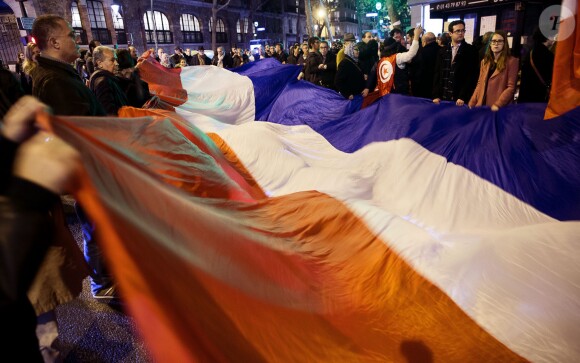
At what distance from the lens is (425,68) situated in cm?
555

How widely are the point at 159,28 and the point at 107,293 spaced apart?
31.1 meters

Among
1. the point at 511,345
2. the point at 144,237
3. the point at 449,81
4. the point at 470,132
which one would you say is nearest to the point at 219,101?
the point at 449,81

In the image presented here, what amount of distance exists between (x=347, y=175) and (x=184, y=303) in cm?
206

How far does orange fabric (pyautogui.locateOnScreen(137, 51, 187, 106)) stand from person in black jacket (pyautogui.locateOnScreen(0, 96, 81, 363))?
4862 millimetres

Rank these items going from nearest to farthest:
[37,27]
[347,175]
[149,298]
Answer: [149,298] → [37,27] → [347,175]

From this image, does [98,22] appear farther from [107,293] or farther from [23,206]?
[23,206]

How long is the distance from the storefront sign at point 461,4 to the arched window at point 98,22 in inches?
880

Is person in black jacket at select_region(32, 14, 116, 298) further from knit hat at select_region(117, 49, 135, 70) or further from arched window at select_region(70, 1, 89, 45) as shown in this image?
arched window at select_region(70, 1, 89, 45)

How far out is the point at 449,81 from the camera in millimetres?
4938

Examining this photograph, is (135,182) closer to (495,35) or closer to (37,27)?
(37,27)

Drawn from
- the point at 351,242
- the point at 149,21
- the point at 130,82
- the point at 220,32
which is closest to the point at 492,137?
the point at 351,242

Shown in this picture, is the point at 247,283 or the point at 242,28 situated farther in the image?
the point at 242,28

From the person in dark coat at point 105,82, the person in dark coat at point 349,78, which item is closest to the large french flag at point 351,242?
the person in dark coat at point 105,82

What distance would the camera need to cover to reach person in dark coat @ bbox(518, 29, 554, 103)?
427 centimetres
